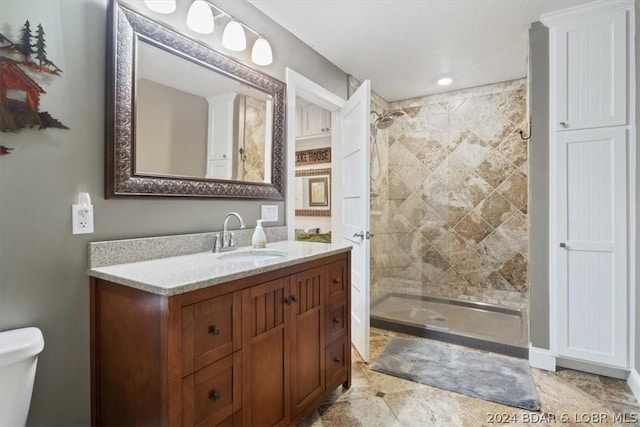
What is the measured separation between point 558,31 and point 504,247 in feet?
6.69

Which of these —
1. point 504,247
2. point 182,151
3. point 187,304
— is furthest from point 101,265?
point 504,247

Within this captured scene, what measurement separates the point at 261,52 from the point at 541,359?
276 cm

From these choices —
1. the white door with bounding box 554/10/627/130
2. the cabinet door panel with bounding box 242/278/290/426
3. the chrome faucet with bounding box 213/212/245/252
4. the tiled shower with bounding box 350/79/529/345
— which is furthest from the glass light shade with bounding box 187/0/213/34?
the white door with bounding box 554/10/627/130

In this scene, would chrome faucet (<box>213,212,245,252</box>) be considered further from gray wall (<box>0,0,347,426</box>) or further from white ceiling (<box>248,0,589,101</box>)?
white ceiling (<box>248,0,589,101</box>)

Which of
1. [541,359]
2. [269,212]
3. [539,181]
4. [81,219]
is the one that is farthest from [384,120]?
[81,219]

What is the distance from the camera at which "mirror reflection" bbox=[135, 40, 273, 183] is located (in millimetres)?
1456

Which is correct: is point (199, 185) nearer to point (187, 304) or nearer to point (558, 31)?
point (187, 304)

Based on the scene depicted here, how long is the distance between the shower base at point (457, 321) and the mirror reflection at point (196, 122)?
1.82 metres

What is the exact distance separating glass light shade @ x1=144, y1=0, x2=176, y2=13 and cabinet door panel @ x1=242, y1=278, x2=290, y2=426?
135cm

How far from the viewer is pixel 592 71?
79.4 inches

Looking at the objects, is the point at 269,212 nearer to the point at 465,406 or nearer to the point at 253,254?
the point at 253,254

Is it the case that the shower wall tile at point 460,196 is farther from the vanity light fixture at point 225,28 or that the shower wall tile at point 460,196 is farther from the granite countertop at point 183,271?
the granite countertop at point 183,271

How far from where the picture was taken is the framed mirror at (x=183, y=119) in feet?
4.43

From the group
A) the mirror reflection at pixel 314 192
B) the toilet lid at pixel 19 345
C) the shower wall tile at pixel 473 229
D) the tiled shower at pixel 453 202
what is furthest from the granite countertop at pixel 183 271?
the mirror reflection at pixel 314 192
